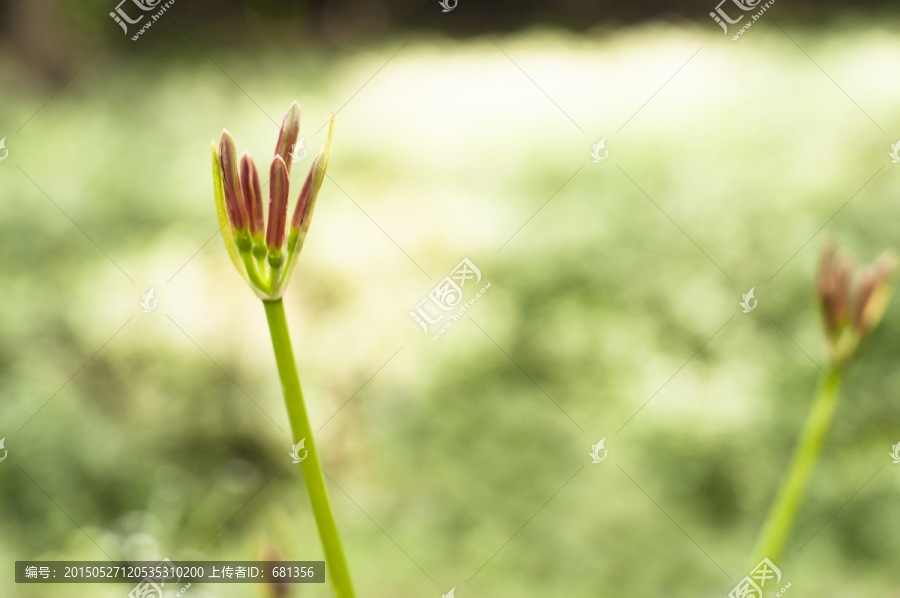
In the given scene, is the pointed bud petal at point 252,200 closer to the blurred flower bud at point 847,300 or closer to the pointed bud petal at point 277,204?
the pointed bud petal at point 277,204

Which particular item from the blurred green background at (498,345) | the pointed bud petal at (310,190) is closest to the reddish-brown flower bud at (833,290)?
the pointed bud petal at (310,190)

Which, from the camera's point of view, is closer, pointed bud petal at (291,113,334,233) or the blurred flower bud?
pointed bud petal at (291,113,334,233)

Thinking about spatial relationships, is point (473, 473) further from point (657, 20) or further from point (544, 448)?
point (657, 20)

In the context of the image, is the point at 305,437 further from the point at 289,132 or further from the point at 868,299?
the point at 868,299

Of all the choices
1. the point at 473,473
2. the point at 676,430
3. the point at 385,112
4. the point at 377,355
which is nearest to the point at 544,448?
the point at 473,473

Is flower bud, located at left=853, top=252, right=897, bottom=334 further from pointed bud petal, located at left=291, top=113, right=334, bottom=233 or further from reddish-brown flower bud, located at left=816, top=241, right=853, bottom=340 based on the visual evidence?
pointed bud petal, located at left=291, top=113, right=334, bottom=233
